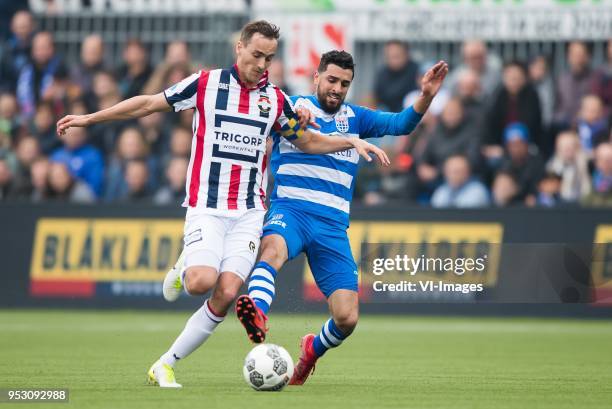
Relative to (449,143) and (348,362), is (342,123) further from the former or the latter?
(449,143)

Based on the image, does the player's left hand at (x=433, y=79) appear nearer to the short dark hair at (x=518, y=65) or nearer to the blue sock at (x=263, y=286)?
the blue sock at (x=263, y=286)

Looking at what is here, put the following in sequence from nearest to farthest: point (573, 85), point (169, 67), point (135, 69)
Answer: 1. point (573, 85)
2. point (169, 67)
3. point (135, 69)

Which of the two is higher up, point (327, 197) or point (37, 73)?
point (327, 197)

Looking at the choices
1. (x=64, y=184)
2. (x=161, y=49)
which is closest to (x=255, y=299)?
(x=64, y=184)

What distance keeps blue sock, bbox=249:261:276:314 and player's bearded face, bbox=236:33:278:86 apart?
1.46 metres

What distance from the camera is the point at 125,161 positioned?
1919 centimetres

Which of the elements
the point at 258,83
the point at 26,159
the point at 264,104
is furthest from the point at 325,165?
the point at 26,159

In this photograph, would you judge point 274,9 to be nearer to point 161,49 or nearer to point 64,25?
point 161,49

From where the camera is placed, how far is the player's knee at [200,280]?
29.5ft

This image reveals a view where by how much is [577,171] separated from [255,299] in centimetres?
943

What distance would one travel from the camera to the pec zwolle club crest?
379 inches

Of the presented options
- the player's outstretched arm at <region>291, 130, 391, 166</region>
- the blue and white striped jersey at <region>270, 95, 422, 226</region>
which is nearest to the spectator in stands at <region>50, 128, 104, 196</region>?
the blue and white striped jersey at <region>270, 95, 422, 226</region>

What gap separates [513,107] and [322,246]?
861 centimetres

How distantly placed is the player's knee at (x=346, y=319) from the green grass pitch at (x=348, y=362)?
46cm
